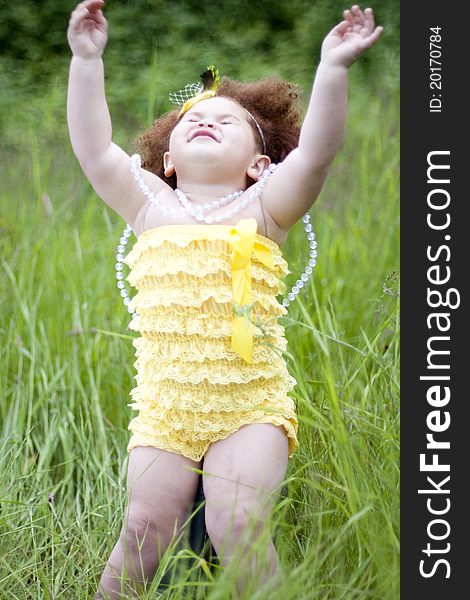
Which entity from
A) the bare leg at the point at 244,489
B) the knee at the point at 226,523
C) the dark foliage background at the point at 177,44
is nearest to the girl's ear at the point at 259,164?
the bare leg at the point at 244,489

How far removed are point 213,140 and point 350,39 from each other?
32 cm

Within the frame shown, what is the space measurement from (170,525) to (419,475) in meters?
0.45

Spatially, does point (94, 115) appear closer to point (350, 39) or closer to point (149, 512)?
point (350, 39)

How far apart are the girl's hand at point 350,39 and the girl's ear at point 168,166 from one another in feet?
1.35

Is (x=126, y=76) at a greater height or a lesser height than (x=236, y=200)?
greater

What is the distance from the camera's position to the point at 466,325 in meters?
1.71

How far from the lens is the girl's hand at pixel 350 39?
163 centimetres

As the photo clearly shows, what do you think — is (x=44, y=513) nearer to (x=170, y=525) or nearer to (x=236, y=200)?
(x=170, y=525)

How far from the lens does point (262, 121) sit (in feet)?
6.65

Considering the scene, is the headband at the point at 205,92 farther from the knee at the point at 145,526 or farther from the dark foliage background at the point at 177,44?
the dark foliage background at the point at 177,44

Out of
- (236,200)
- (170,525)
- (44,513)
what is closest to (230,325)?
(236,200)

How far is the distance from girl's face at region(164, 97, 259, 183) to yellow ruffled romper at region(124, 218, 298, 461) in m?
0.12

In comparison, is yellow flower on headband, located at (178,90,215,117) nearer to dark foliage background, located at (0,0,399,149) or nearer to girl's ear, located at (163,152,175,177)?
girl's ear, located at (163,152,175,177)

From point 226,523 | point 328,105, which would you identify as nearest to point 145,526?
point 226,523
